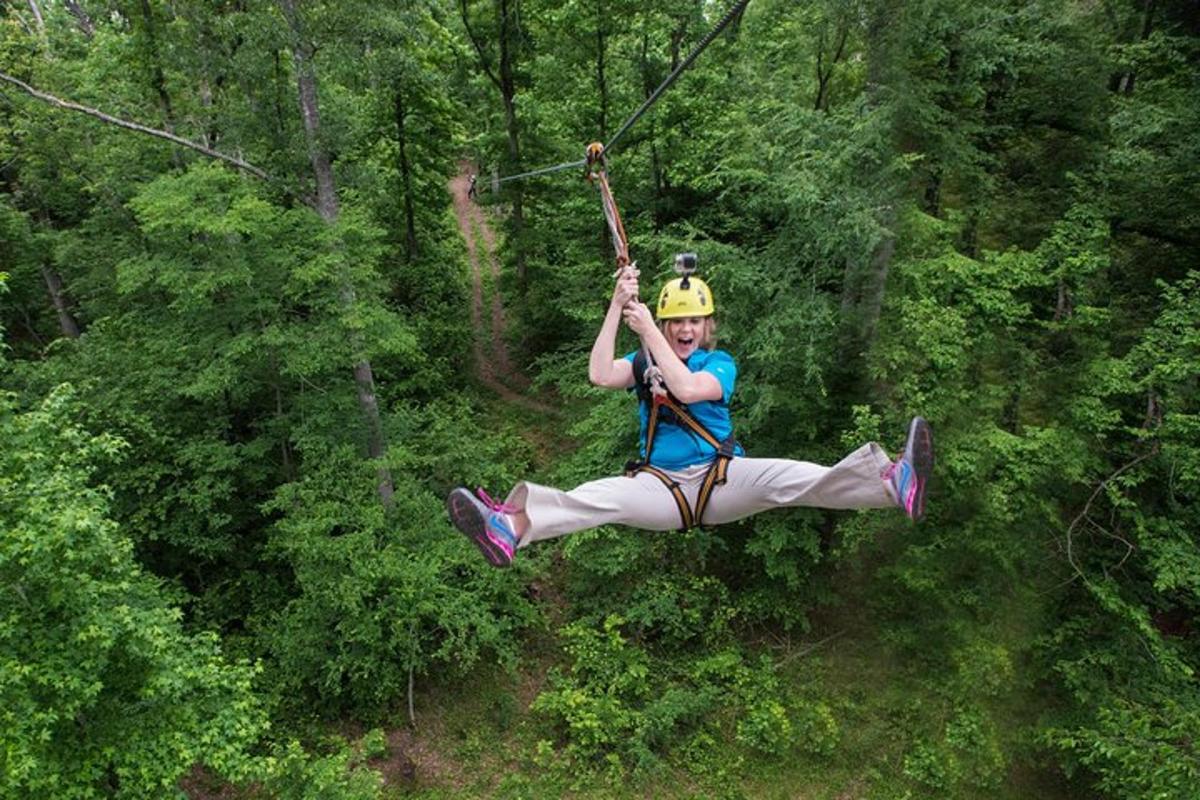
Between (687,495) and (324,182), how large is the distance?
6.89m

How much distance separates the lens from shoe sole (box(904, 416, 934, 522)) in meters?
3.16

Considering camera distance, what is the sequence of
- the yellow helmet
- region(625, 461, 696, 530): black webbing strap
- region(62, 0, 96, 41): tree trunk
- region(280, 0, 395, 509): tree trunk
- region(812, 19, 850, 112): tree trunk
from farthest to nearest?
region(62, 0, 96, 41): tree trunk
region(812, 19, 850, 112): tree trunk
region(280, 0, 395, 509): tree trunk
region(625, 461, 696, 530): black webbing strap
the yellow helmet

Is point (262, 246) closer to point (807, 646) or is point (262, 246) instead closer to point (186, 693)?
point (186, 693)

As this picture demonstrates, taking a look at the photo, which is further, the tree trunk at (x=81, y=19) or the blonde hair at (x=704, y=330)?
the tree trunk at (x=81, y=19)

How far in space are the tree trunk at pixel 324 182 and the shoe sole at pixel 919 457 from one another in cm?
687

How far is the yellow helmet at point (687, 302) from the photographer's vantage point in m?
3.45

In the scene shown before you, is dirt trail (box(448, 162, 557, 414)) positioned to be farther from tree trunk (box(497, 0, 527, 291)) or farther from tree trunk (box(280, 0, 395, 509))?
tree trunk (box(280, 0, 395, 509))

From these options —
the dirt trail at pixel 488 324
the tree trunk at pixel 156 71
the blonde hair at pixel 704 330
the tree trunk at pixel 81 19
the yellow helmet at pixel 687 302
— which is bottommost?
the dirt trail at pixel 488 324

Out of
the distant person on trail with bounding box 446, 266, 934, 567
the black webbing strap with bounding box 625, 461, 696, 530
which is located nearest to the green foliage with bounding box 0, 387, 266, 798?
the distant person on trail with bounding box 446, 266, 934, 567

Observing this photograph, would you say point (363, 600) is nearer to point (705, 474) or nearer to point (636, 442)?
point (636, 442)

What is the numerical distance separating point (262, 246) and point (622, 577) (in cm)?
670

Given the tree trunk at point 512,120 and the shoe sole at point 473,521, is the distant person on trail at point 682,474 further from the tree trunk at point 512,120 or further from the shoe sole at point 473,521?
the tree trunk at point 512,120

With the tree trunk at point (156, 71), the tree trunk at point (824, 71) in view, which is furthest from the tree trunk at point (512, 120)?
the tree trunk at point (156, 71)

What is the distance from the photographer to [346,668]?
8953 mm
